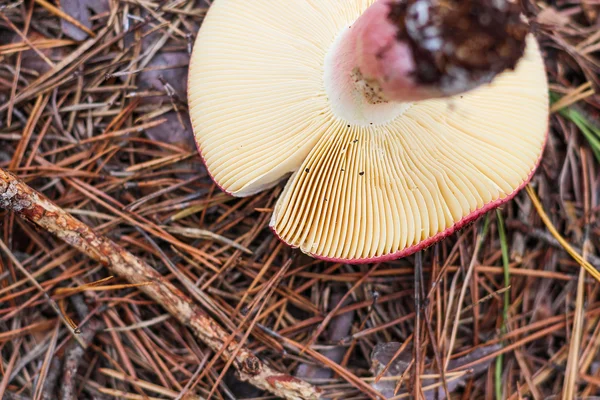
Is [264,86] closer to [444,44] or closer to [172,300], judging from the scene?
[444,44]

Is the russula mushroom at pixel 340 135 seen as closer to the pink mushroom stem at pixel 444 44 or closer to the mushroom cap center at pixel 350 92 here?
the mushroom cap center at pixel 350 92

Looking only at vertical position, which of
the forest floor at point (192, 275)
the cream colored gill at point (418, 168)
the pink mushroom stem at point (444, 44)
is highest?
the pink mushroom stem at point (444, 44)

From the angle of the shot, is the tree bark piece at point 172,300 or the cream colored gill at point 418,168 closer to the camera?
the cream colored gill at point 418,168

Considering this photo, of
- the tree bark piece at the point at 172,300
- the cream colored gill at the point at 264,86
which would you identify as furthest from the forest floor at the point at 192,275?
the cream colored gill at the point at 264,86

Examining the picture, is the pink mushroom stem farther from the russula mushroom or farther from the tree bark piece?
the tree bark piece

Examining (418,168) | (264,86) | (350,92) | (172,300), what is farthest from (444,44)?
(172,300)

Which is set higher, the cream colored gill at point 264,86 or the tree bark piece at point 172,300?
the cream colored gill at point 264,86

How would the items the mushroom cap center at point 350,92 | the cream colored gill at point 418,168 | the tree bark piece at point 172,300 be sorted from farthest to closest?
the tree bark piece at point 172,300 → the cream colored gill at point 418,168 → the mushroom cap center at point 350,92

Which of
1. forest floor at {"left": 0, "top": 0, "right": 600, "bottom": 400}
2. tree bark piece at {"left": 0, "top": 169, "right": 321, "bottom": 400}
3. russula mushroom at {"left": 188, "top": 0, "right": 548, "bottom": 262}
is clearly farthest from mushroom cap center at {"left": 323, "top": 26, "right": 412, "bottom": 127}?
tree bark piece at {"left": 0, "top": 169, "right": 321, "bottom": 400}

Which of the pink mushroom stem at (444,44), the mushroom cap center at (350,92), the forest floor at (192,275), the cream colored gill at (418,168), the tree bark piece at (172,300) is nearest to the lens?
the pink mushroom stem at (444,44)
